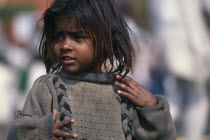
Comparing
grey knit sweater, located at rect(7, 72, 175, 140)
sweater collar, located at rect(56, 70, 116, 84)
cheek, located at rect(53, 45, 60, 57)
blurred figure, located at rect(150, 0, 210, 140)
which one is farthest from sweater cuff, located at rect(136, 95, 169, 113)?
blurred figure, located at rect(150, 0, 210, 140)

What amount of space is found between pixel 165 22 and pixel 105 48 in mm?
3979

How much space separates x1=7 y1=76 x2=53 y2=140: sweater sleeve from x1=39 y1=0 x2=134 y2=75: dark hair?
26 centimetres

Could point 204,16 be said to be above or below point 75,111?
above

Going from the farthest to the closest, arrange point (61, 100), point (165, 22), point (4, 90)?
point (4, 90), point (165, 22), point (61, 100)

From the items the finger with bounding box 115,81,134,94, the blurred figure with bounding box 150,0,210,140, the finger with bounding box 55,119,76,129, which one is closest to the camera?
the finger with bounding box 55,119,76,129

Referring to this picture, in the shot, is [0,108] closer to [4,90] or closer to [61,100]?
[4,90]

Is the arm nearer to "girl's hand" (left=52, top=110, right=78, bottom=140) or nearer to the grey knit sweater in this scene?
the grey knit sweater

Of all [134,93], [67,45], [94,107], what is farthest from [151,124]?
[67,45]

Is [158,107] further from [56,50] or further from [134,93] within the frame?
[56,50]

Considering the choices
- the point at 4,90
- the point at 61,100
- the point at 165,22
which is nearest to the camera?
the point at 61,100

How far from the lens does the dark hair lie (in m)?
4.07

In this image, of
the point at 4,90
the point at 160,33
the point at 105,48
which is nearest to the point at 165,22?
the point at 160,33

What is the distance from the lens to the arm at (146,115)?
4.06m

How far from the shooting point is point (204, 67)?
821 centimetres
